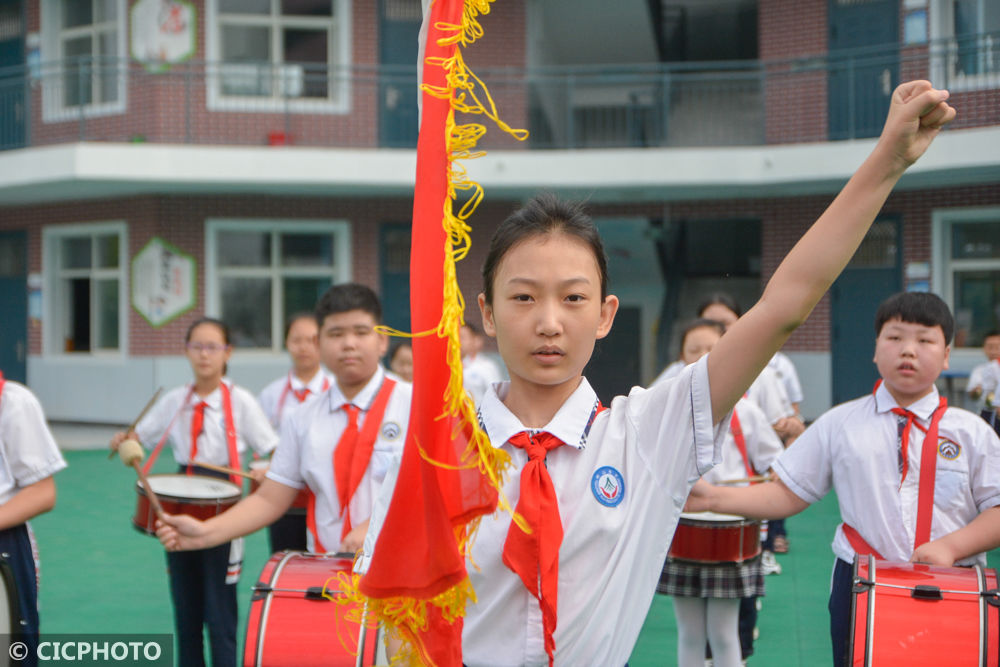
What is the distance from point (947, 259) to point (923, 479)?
1159 cm

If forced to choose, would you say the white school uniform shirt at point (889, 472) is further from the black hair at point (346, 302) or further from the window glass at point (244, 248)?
the window glass at point (244, 248)

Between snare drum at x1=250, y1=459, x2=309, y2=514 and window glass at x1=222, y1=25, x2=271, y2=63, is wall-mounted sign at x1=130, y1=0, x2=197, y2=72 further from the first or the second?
snare drum at x1=250, y1=459, x2=309, y2=514

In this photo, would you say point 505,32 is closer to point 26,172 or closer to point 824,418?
point 26,172

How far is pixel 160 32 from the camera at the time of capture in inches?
569

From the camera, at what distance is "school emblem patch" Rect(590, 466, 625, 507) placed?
1.79 metres

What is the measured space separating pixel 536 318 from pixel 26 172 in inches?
545

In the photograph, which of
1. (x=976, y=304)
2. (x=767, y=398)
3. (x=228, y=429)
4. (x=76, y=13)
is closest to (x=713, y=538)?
(x=767, y=398)

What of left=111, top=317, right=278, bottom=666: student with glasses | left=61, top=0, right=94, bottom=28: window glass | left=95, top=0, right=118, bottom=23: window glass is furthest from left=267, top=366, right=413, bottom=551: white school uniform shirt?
left=61, top=0, right=94, bottom=28: window glass

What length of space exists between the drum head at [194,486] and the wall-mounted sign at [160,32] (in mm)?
11696

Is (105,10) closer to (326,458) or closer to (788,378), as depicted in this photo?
(788,378)

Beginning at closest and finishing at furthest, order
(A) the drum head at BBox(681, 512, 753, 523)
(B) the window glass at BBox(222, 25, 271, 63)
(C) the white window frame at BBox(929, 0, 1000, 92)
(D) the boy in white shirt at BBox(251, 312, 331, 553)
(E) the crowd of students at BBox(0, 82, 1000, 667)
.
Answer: (E) the crowd of students at BBox(0, 82, 1000, 667) < (A) the drum head at BBox(681, 512, 753, 523) < (D) the boy in white shirt at BBox(251, 312, 331, 553) < (C) the white window frame at BBox(929, 0, 1000, 92) < (B) the window glass at BBox(222, 25, 271, 63)

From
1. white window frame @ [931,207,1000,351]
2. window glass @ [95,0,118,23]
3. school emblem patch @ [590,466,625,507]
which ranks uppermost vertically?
window glass @ [95,0,118,23]

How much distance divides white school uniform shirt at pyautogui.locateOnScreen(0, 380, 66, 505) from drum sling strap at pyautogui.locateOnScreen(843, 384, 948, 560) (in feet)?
8.86

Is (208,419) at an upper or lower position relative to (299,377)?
lower
